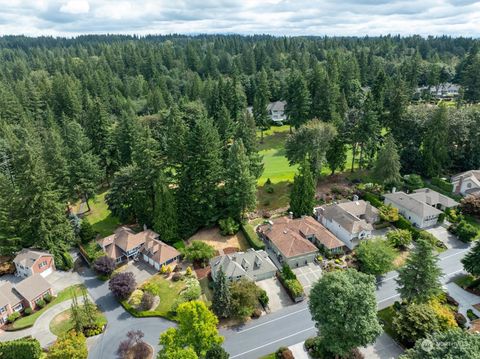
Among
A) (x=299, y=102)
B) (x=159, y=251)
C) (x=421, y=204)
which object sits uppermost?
(x=299, y=102)

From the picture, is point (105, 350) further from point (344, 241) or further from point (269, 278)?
point (344, 241)

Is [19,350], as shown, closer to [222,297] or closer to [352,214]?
[222,297]

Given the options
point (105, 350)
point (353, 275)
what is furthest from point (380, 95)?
point (105, 350)

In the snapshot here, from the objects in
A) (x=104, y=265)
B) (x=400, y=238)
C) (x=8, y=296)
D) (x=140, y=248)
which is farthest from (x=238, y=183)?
(x=8, y=296)

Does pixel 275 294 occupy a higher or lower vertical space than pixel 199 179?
lower

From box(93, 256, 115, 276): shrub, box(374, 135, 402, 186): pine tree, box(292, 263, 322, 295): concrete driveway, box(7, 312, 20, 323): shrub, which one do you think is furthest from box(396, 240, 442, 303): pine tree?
box(7, 312, 20, 323): shrub

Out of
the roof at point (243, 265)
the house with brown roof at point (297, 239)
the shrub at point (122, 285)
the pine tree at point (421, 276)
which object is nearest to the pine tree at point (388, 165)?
the house with brown roof at point (297, 239)

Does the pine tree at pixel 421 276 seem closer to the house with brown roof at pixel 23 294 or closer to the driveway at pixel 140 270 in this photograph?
the driveway at pixel 140 270
